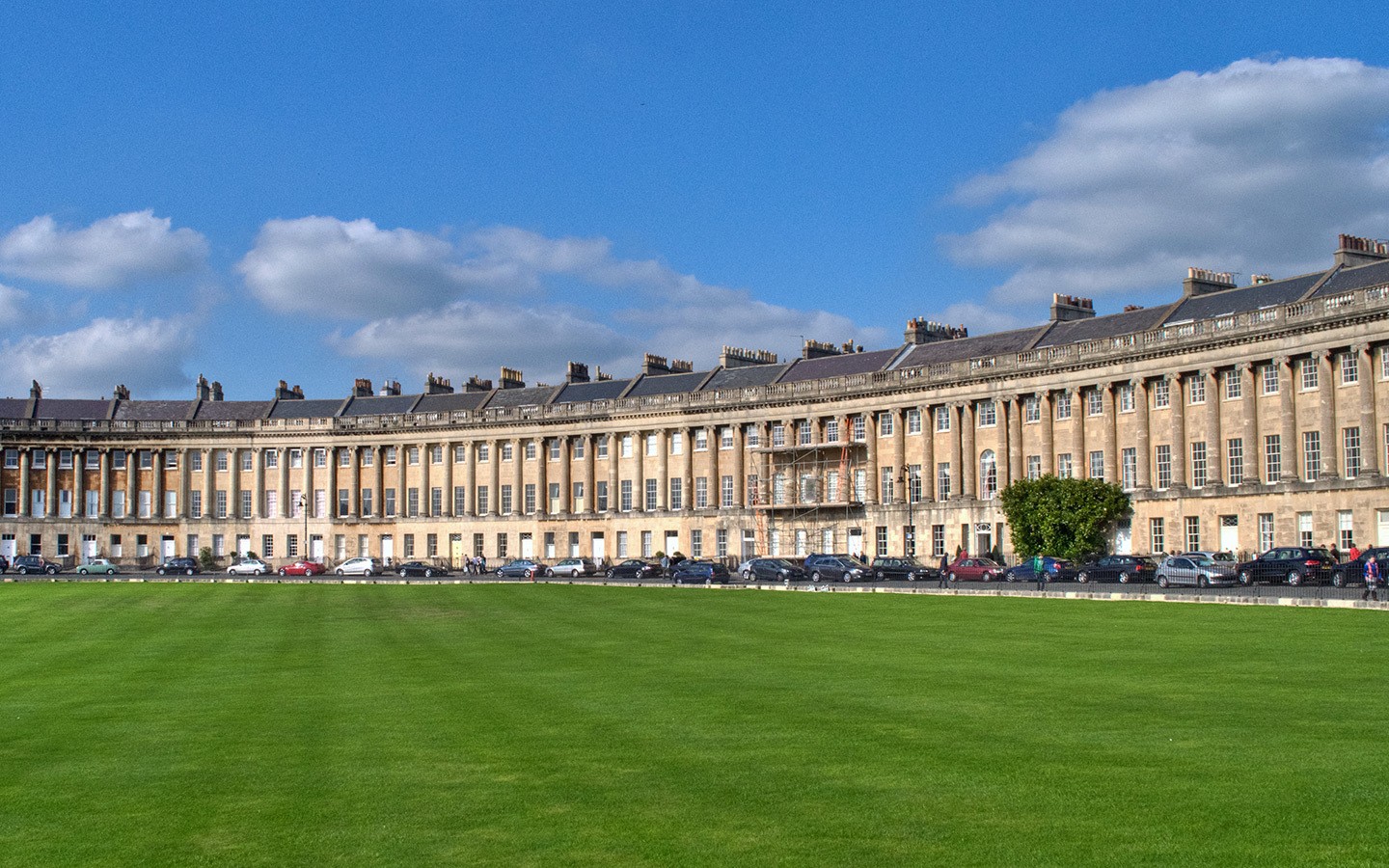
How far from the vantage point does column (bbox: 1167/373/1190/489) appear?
224 feet

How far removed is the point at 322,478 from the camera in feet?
369

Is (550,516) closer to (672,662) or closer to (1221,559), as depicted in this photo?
(1221,559)

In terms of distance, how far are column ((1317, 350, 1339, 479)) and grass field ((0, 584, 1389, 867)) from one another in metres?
34.0

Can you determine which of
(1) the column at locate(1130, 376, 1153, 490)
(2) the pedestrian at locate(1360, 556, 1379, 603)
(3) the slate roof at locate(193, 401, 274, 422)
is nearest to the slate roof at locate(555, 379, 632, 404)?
(3) the slate roof at locate(193, 401, 274, 422)

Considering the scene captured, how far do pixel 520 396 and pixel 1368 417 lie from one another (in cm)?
6634

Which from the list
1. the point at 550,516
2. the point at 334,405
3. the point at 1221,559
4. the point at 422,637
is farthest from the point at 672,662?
the point at 334,405

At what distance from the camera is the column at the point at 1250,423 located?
213 ft

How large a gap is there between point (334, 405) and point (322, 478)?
7529mm

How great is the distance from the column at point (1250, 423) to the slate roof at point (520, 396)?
56.1 metres

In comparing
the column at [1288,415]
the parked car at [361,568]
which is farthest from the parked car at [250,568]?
the column at [1288,415]

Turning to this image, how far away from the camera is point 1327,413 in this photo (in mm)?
61156

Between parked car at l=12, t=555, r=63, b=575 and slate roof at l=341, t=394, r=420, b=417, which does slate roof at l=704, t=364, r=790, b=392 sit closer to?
slate roof at l=341, t=394, r=420, b=417

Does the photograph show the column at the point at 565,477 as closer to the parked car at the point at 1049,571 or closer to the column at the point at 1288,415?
the parked car at the point at 1049,571

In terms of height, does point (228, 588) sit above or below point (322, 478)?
below
